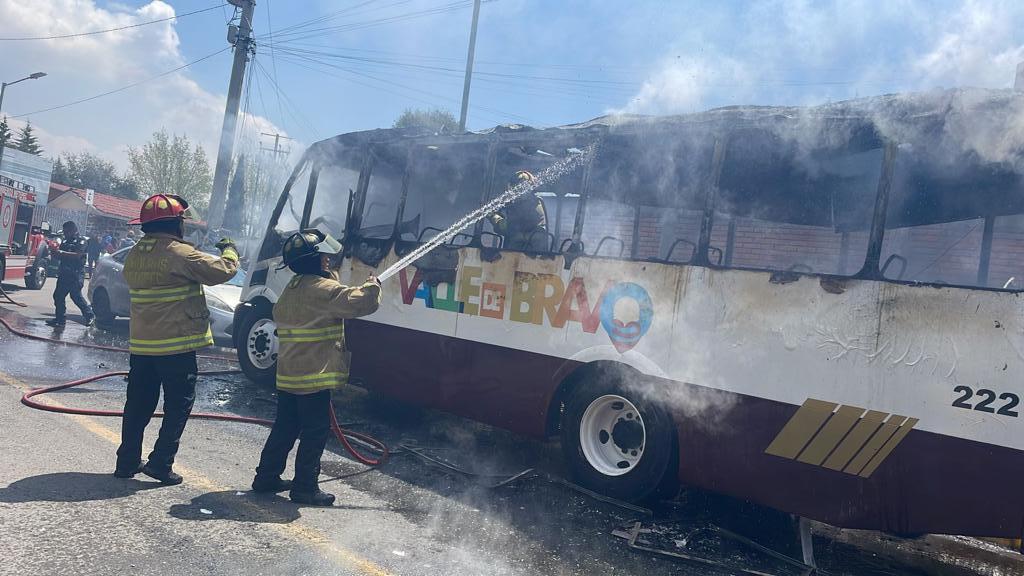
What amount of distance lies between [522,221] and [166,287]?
2792mm

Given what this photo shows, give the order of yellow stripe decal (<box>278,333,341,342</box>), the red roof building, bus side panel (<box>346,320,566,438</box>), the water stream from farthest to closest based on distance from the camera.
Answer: the red roof building, the water stream, bus side panel (<box>346,320,566,438</box>), yellow stripe decal (<box>278,333,341,342</box>)

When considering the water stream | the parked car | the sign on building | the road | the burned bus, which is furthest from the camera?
the sign on building

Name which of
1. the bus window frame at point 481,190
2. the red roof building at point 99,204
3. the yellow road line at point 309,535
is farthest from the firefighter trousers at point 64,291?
the red roof building at point 99,204

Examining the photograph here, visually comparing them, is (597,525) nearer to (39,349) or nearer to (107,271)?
(39,349)

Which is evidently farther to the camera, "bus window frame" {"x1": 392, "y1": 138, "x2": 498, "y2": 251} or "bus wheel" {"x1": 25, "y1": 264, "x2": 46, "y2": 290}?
"bus wheel" {"x1": 25, "y1": 264, "x2": 46, "y2": 290}

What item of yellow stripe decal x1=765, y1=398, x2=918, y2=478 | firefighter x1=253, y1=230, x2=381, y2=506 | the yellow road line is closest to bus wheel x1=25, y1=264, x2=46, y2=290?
the yellow road line

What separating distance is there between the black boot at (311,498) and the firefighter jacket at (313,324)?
64 centimetres

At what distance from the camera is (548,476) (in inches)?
223

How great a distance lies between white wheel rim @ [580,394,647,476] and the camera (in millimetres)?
5160


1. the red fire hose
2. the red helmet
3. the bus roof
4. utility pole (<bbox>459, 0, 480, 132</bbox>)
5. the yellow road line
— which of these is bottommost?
the yellow road line

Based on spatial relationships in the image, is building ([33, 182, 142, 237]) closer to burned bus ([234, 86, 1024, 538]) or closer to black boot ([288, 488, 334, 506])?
burned bus ([234, 86, 1024, 538])

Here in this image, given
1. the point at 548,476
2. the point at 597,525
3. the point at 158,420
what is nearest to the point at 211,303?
the point at 158,420

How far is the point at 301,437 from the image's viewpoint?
4602 millimetres

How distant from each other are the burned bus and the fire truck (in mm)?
15295
